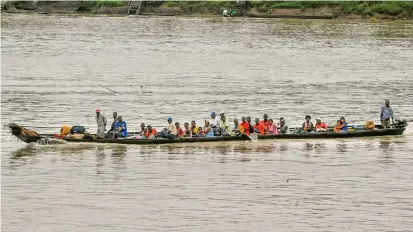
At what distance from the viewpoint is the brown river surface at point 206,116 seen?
3075cm

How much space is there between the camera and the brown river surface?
30.8 m

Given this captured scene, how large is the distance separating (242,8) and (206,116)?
5769cm

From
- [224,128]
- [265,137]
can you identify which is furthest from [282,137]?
[224,128]

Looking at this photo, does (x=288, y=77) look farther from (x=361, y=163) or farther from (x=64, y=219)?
(x=64, y=219)

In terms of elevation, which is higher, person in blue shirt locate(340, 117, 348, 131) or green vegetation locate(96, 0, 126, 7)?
green vegetation locate(96, 0, 126, 7)

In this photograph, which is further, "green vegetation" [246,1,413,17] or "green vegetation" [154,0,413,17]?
"green vegetation" [154,0,413,17]

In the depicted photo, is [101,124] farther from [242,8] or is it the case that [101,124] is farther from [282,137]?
[242,8]

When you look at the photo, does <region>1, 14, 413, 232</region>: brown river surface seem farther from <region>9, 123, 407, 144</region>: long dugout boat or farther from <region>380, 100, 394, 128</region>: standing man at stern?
<region>380, 100, 394, 128</region>: standing man at stern

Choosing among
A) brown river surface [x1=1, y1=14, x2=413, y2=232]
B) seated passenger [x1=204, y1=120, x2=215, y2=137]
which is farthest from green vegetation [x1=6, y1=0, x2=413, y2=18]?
seated passenger [x1=204, y1=120, x2=215, y2=137]

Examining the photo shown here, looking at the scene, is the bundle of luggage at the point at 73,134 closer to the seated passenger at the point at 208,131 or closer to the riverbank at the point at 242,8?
the seated passenger at the point at 208,131

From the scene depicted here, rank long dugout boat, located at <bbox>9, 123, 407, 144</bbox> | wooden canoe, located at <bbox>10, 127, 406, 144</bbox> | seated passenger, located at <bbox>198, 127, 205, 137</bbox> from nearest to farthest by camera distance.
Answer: long dugout boat, located at <bbox>9, 123, 407, 144</bbox>, wooden canoe, located at <bbox>10, 127, 406, 144</bbox>, seated passenger, located at <bbox>198, 127, 205, 137</bbox>

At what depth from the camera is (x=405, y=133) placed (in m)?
42.2

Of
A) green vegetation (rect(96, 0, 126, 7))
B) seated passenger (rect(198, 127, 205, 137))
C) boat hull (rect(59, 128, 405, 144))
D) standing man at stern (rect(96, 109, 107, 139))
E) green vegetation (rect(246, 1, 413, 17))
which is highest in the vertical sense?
green vegetation (rect(96, 0, 126, 7))

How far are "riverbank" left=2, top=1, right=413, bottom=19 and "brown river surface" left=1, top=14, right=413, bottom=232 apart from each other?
6.64 metres
